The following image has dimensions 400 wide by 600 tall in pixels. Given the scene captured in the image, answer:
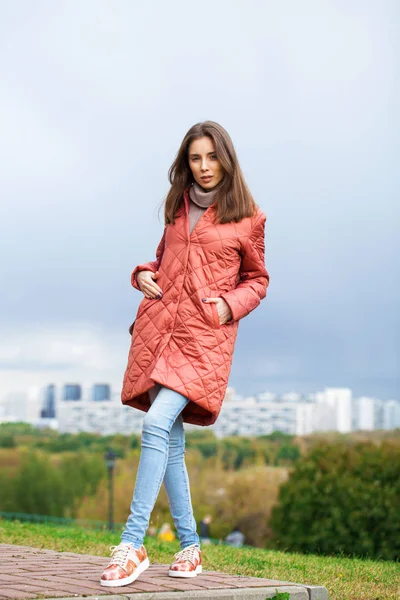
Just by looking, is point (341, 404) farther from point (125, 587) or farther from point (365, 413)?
point (125, 587)

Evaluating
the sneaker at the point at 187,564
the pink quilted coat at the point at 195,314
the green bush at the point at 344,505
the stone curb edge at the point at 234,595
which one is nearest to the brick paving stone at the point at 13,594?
the stone curb edge at the point at 234,595

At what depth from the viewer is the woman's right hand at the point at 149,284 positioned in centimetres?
422

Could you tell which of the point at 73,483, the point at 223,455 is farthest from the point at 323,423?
the point at 73,483

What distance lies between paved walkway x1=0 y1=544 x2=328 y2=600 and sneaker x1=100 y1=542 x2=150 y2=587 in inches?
1.5

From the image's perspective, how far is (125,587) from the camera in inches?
151

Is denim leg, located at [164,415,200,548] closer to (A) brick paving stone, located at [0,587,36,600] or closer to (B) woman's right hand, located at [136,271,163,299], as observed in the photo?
(B) woman's right hand, located at [136,271,163,299]

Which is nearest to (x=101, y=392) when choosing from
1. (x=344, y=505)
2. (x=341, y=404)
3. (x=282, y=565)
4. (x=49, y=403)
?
(x=49, y=403)

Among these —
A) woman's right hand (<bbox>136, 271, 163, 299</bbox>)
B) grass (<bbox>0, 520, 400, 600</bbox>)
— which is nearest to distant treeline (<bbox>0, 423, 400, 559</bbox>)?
grass (<bbox>0, 520, 400, 600</bbox>)

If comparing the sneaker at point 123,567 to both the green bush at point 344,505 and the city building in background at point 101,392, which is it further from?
the city building in background at point 101,392

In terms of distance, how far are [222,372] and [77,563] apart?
139 cm

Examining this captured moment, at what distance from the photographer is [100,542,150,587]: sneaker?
12.6 ft

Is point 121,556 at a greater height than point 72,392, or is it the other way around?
point 72,392

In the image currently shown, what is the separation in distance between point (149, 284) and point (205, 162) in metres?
0.62

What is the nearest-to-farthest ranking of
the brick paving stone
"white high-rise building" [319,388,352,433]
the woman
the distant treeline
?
the brick paving stone, the woman, the distant treeline, "white high-rise building" [319,388,352,433]
